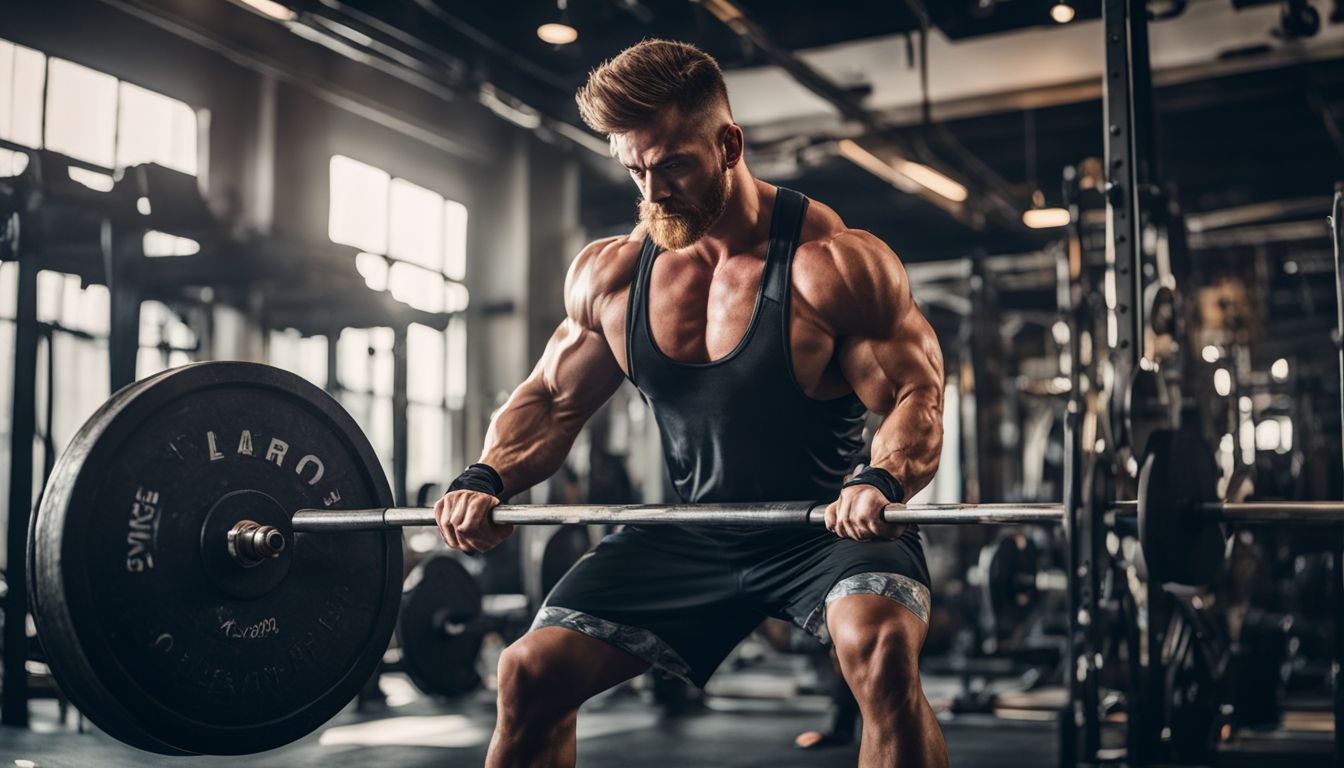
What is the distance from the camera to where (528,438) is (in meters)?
2.51

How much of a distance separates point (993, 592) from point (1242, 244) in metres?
4.79

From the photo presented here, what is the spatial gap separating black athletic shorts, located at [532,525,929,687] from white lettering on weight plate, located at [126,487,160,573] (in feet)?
2.28

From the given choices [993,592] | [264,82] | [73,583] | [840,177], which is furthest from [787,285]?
[840,177]

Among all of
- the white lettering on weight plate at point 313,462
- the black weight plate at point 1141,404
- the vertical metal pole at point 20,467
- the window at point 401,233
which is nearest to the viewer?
the white lettering on weight plate at point 313,462

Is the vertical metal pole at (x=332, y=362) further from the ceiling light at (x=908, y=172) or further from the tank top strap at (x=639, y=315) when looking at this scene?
the tank top strap at (x=639, y=315)

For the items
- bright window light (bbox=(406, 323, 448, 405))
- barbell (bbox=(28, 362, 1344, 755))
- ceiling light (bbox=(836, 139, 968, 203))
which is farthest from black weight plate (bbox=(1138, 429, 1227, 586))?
bright window light (bbox=(406, 323, 448, 405))

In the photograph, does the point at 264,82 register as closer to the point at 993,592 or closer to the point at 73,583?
the point at 993,592

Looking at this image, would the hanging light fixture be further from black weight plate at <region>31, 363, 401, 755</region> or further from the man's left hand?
the man's left hand

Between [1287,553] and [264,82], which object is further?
[264,82]

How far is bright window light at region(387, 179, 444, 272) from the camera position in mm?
8836

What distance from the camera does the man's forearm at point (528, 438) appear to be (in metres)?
2.48

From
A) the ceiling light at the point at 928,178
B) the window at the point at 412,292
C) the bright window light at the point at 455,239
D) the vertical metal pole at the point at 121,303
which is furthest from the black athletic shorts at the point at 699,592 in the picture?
the bright window light at the point at 455,239

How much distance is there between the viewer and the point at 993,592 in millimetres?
4438

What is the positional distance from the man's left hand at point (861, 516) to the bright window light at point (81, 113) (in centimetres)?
569
